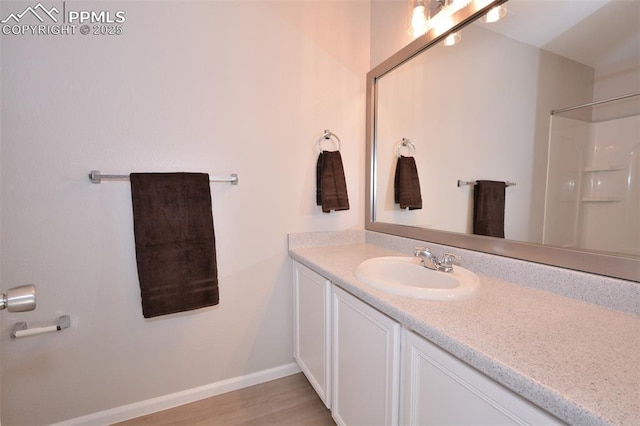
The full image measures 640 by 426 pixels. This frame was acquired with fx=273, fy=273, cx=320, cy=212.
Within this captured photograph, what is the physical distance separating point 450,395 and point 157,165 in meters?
1.47

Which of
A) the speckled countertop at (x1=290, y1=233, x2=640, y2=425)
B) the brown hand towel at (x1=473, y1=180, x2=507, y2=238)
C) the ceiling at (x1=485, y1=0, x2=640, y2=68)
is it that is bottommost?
the speckled countertop at (x1=290, y1=233, x2=640, y2=425)

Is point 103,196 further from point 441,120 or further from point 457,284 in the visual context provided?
point 441,120

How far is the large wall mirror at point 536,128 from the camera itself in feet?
2.61

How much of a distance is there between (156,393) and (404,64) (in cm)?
222

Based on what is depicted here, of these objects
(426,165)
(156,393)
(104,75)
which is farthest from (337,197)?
(156,393)

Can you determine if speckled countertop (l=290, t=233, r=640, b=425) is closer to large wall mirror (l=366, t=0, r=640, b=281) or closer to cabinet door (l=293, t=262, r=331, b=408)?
large wall mirror (l=366, t=0, r=640, b=281)

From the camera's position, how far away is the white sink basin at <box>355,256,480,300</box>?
0.85 metres

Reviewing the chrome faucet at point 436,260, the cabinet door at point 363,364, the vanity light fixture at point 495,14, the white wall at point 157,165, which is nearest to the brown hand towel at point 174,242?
the white wall at point 157,165

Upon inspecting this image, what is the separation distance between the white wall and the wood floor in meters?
0.11

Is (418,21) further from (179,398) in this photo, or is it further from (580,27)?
(179,398)

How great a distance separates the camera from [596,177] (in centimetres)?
84

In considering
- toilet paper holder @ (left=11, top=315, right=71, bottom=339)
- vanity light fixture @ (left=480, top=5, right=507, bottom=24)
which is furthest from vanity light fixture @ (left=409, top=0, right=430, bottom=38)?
toilet paper holder @ (left=11, top=315, right=71, bottom=339)

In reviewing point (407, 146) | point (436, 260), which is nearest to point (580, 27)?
point (407, 146)

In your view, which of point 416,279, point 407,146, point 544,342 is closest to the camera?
point 544,342
